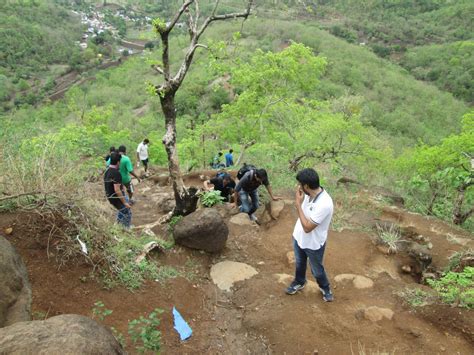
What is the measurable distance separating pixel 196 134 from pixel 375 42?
73695mm

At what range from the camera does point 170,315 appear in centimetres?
422

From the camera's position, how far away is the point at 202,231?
223 inches

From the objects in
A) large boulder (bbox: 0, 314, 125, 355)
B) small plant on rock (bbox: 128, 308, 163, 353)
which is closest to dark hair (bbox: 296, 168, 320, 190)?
small plant on rock (bbox: 128, 308, 163, 353)

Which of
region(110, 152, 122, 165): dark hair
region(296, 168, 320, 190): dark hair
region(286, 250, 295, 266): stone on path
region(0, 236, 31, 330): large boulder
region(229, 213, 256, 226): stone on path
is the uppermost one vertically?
region(296, 168, 320, 190): dark hair

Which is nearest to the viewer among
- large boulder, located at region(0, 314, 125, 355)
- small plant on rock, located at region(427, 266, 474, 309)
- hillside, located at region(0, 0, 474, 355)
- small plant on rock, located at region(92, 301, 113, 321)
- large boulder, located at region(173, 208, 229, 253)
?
large boulder, located at region(0, 314, 125, 355)

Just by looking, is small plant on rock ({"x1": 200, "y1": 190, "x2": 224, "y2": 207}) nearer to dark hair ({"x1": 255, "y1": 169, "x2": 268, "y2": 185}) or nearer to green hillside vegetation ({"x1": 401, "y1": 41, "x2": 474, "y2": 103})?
dark hair ({"x1": 255, "y1": 169, "x2": 268, "y2": 185})

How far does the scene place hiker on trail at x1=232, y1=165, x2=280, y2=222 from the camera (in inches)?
265

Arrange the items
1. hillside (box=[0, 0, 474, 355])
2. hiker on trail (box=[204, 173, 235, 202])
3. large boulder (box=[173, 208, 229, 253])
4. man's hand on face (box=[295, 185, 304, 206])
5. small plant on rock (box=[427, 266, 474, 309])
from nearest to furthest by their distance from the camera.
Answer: hillside (box=[0, 0, 474, 355]) → small plant on rock (box=[427, 266, 474, 309]) → man's hand on face (box=[295, 185, 304, 206]) → large boulder (box=[173, 208, 229, 253]) → hiker on trail (box=[204, 173, 235, 202])

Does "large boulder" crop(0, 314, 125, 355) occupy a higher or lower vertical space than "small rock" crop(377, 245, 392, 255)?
higher

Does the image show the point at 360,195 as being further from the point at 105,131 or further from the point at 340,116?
the point at 105,131

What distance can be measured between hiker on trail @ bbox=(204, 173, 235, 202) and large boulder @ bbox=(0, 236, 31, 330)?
4499 millimetres

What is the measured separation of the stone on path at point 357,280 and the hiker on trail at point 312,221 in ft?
2.59

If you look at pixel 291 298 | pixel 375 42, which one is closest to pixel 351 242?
pixel 291 298

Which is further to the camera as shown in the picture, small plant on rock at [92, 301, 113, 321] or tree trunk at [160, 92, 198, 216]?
tree trunk at [160, 92, 198, 216]
